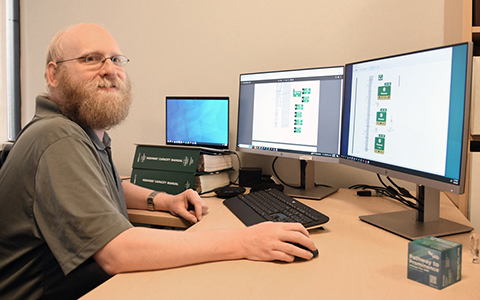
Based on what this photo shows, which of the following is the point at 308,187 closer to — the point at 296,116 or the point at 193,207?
the point at 296,116

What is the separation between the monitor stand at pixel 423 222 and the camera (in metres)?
0.97

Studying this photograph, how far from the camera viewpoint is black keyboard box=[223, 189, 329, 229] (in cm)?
101

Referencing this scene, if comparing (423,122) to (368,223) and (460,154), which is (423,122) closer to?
(460,154)

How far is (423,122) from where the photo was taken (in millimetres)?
958

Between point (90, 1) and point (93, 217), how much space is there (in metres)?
1.88

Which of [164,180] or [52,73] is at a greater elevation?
[52,73]

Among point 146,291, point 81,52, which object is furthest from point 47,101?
point 146,291

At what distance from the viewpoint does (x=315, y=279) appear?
704mm

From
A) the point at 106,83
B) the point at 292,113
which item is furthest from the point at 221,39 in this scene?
the point at 106,83

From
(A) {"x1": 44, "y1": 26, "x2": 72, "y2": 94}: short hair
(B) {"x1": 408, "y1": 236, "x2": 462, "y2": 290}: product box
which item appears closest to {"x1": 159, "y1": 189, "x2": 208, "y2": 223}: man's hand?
(A) {"x1": 44, "y1": 26, "x2": 72, "y2": 94}: short hair

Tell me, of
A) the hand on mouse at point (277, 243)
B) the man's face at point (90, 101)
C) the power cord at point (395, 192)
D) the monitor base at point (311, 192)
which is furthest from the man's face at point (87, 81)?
the power cord at point (395, 192)

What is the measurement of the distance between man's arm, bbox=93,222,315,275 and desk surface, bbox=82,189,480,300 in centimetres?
2

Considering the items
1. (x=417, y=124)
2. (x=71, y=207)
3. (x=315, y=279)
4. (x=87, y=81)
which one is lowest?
(x=315, y=279)

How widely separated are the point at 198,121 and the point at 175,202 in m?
0.68
